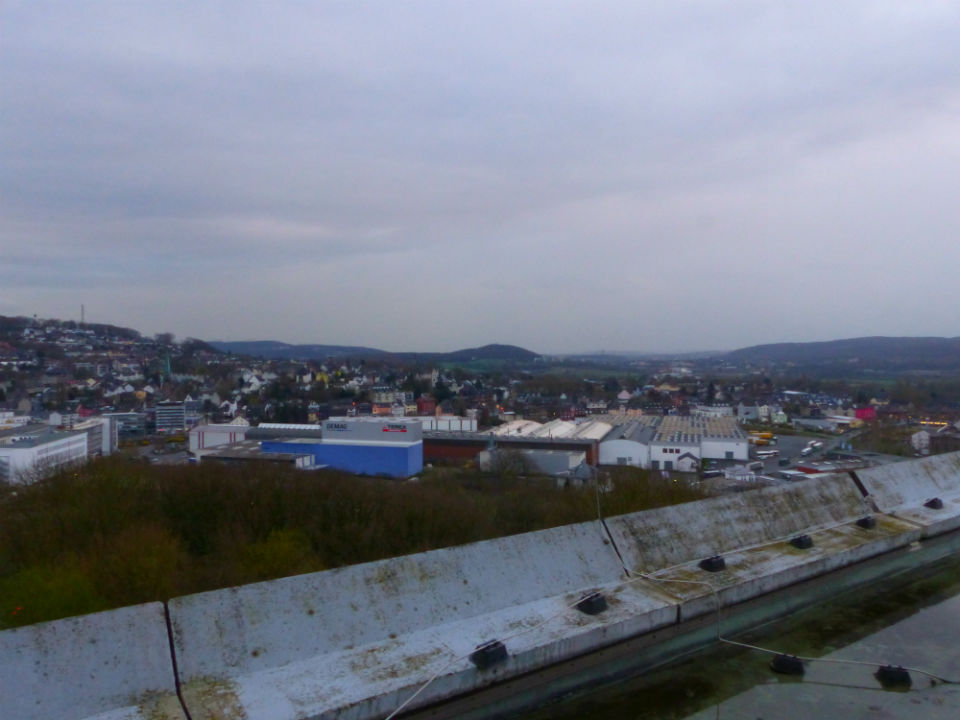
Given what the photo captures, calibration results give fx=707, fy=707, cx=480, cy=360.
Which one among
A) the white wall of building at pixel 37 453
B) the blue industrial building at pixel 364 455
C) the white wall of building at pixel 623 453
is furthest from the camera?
the white wall of building at pixel 623 453

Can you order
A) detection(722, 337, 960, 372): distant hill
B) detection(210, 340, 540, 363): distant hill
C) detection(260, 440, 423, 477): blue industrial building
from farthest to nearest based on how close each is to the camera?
detection(210, 340, 540, 363): distant hill < detection(722, 337, 960, 372): distant hill < detection(260, 440, 423, 477): blue industrial building

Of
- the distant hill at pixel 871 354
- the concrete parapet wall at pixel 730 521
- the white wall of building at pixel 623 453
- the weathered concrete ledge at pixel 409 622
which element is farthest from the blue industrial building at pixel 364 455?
the distant hill at pixel 871 354

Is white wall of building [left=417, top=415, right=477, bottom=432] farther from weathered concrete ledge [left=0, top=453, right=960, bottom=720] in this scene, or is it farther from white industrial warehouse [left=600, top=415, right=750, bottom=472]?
weathered concrete ledge [left=0, top=453, right=960, bottom=720]

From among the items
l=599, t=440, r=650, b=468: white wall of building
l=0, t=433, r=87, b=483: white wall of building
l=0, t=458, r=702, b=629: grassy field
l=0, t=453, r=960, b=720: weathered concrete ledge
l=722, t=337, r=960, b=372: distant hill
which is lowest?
l=599, t=440, r=650, b=468: white wall of building

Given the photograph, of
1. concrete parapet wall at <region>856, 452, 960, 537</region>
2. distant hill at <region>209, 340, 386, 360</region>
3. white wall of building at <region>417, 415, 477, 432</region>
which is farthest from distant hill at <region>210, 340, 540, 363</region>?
concrete parapet wall at <region>856, 452, 960, 537</region>

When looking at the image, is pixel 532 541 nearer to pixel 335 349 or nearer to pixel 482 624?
pixel 482 624

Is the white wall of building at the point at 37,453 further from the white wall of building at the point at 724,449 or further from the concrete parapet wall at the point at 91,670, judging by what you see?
the white wall of building at the point at 724,449

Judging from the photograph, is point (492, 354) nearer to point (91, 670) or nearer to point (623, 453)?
point (623, 453)
